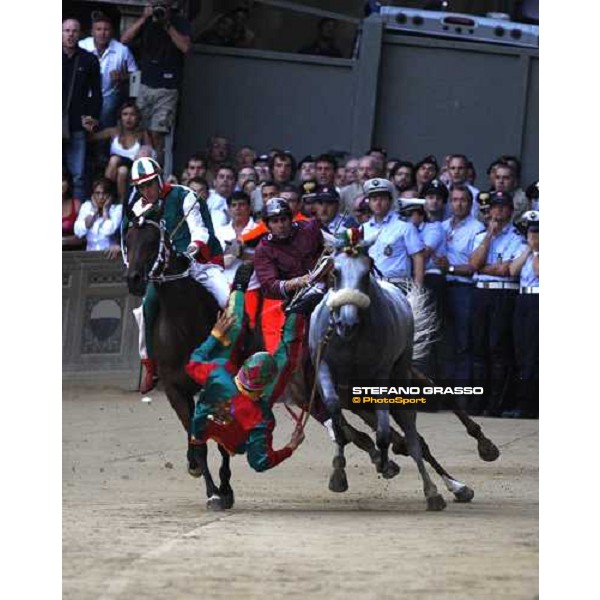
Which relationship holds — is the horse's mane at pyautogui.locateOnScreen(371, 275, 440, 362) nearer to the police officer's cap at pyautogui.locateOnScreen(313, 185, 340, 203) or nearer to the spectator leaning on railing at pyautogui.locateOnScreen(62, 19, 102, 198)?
the police officer's cap at pyautogui.locateOnScreen(313, 185, 340, 203)

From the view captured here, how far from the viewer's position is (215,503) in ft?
42.7

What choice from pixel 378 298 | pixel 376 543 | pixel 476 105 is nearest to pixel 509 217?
pixel 476 105

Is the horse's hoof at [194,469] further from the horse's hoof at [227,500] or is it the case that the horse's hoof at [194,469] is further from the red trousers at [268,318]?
the red trousers at [268,318]

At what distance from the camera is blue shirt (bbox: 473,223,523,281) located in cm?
1462

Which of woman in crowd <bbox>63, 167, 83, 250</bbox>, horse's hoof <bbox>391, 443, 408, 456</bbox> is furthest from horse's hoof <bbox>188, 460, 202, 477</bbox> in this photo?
woman in crowd <bbox>63, 167, 83, 250</bbox>

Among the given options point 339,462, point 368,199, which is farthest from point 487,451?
point 368,199

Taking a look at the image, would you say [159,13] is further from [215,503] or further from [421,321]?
[215,503]

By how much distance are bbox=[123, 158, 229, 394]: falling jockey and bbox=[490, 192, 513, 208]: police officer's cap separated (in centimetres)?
195

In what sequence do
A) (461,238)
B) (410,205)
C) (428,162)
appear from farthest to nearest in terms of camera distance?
(461,238) → (410,205) → (428,162)

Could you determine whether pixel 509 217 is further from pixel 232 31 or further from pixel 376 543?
pixel 376 543

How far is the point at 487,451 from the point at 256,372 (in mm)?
1988
